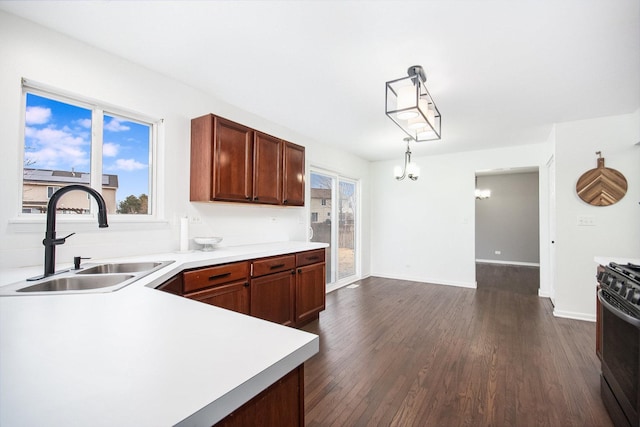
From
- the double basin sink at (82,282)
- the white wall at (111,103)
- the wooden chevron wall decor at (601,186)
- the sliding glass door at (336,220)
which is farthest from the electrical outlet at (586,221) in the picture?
the double basin sink at (82,282)

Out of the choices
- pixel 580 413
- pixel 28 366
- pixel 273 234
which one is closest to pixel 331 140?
pixel 273 234

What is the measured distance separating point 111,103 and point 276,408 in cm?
253

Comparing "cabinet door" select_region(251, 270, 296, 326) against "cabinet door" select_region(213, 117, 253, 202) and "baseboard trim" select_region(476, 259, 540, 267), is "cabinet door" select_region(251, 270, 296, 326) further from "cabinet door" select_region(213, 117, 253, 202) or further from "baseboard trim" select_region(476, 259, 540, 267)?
"baseboard trim" select_region(476, 259, 540, 267)

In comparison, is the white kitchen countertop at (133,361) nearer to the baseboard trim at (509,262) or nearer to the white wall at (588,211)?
the white wall at (588,211)

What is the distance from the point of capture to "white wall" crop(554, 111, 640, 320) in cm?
338

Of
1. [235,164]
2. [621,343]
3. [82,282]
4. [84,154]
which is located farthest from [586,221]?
[84,154]

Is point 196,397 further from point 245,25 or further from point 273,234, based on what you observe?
point 273,234

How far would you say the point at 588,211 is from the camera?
3543 mm

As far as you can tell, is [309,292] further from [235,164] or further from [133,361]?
[133,361]

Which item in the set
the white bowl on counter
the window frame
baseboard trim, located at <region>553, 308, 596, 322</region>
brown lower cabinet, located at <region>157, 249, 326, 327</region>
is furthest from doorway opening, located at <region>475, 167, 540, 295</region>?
the window frame

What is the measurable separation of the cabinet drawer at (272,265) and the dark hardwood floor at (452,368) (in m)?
0.76

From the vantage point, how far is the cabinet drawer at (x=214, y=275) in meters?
2.07

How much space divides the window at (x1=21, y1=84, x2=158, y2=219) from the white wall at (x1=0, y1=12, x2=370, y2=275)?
101mm

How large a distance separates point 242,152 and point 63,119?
1329 millimetres
